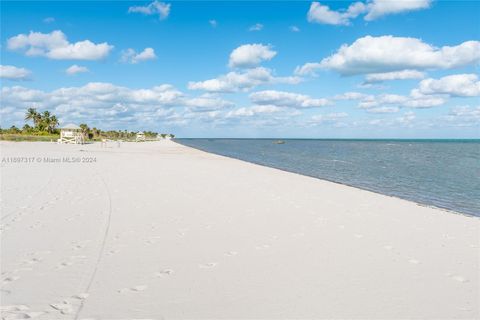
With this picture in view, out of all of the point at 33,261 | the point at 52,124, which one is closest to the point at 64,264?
the point at 33,261

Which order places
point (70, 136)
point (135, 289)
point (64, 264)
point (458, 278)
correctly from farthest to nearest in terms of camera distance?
point (70, 136), point (64, 264), point (458, 278), point (135, 289)

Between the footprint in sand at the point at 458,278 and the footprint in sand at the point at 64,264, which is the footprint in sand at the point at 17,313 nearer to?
the footprint in sand at the point at 64,264

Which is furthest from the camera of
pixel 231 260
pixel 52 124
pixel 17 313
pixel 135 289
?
pixel 52 124

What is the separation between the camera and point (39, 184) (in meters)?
14.6

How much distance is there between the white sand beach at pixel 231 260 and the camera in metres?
4.57

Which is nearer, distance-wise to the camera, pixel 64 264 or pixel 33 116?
pixel 64 264

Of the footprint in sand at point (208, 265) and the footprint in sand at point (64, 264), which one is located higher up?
the footprint in sand at point (64, 264)

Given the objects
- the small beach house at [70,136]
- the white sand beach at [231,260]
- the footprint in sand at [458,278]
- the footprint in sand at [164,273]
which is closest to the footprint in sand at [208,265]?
the white sand beach at [231,260]

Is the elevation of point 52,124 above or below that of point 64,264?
above

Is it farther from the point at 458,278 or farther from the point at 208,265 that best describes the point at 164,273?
the point at 458,278

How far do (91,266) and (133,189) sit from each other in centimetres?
870

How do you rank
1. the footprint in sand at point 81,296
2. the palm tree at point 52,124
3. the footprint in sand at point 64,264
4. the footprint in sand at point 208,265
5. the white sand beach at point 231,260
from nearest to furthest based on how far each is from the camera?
the white sand beach at point 231,260, the footprint in sand at point 81,296, the footprint in sand at point 64,264, the footprint in sand at point 208,265, the palm tree at point 52,124

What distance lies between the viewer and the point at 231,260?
6301 millimetres

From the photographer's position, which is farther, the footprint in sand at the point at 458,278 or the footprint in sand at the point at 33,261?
the footprint in sand at the point at 33,261
